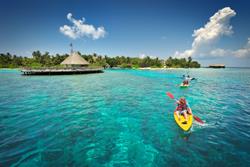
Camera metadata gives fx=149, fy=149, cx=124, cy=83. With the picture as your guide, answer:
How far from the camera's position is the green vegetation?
371 ft

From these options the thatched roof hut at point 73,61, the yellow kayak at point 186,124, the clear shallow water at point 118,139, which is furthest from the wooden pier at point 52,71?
the yellow kayak at point 186,124

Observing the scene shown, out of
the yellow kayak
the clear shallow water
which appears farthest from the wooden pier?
the yellow kayak

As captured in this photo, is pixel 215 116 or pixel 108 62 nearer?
pixel 215 116

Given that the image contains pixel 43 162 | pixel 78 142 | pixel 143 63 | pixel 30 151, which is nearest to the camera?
pixel 43 162

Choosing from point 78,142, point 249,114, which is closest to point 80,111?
point 78,142

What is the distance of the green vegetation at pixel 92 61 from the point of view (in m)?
113

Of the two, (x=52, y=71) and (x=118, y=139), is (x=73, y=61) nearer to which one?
(x=52, y=71)

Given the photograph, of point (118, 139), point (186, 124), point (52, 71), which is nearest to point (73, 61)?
point (52, 71)

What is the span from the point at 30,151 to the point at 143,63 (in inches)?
6750

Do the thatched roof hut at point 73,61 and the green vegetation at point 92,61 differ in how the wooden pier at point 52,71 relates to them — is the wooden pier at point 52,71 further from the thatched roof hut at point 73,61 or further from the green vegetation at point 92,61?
the green vegetation at point 92,61

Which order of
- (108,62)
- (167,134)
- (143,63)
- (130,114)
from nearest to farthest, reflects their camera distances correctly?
(167,134) → (130,114) → (108,62) → (143,63)

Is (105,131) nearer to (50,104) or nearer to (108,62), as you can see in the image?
(50,104)

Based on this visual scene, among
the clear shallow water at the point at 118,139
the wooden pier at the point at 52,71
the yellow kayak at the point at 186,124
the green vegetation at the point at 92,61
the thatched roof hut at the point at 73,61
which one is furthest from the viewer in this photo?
the green vegetation at the point at 92,61

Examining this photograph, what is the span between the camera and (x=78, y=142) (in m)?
8.78
